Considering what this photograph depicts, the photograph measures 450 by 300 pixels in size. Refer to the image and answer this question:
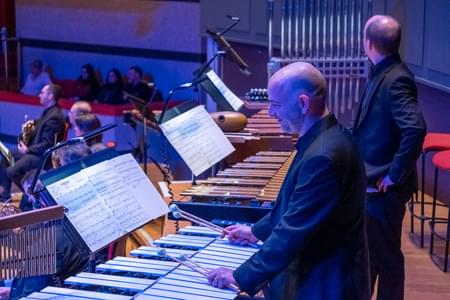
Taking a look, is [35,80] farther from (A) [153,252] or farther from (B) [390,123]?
(A) [153,252]

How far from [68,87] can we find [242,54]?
437 centimetres

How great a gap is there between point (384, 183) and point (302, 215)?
161 cm

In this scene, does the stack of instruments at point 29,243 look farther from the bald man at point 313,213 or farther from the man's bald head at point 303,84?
the man's bald head at point 303,84

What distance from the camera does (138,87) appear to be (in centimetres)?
1173

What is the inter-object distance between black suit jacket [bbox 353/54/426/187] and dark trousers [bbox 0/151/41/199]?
495 centimetres

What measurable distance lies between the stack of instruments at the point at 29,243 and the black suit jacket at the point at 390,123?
1.80 meters

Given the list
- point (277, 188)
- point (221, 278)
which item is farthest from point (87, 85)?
point (221, 278)

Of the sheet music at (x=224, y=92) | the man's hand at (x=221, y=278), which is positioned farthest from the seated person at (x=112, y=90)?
the man's hand at (x=221, y=278)

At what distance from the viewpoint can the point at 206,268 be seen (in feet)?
10.4

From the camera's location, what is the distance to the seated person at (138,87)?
11570 millimetres

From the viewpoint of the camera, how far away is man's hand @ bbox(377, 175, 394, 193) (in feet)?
13.9

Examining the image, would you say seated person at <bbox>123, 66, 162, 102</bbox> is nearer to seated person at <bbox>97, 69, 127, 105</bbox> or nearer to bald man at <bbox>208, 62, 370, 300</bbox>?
seated person at <bbox>97, 69, 127, 105</bbox>

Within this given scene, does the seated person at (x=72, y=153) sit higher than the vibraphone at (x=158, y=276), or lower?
higher

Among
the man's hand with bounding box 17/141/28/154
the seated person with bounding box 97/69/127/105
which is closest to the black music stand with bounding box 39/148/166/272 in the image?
the man's hand with bounding box 17/141/28/154
